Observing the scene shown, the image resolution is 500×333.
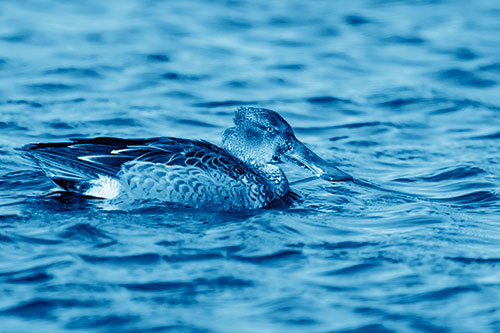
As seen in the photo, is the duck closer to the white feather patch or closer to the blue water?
the white feather patch

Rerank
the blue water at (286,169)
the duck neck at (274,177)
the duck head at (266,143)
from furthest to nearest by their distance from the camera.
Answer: the duck head at (266,143) < the duck neck at (274,177) < the blue water at (286,169)

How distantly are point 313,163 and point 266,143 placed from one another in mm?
499

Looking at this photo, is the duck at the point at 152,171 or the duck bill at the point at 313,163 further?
the duck bill at the point at 313,163

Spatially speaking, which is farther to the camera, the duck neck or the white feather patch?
the duck neck

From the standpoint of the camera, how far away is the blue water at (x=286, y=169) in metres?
6.84

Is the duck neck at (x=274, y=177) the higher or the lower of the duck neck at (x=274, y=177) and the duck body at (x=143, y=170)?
the lower

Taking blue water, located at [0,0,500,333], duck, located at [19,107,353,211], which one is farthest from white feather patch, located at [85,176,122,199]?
blue water, located at [0,0,500,333]

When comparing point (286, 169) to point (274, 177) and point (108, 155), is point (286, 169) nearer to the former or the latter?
point (274, 177)

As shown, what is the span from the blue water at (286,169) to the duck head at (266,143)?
310 mm

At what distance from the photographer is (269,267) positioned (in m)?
7.47

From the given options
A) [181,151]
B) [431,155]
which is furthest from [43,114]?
[431,155]

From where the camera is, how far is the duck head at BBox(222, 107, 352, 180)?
9578mm

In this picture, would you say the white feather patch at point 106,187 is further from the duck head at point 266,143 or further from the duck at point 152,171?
the duck head at point 266,143

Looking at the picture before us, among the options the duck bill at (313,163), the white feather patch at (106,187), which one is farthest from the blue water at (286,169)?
the duck bill at (313,163)
